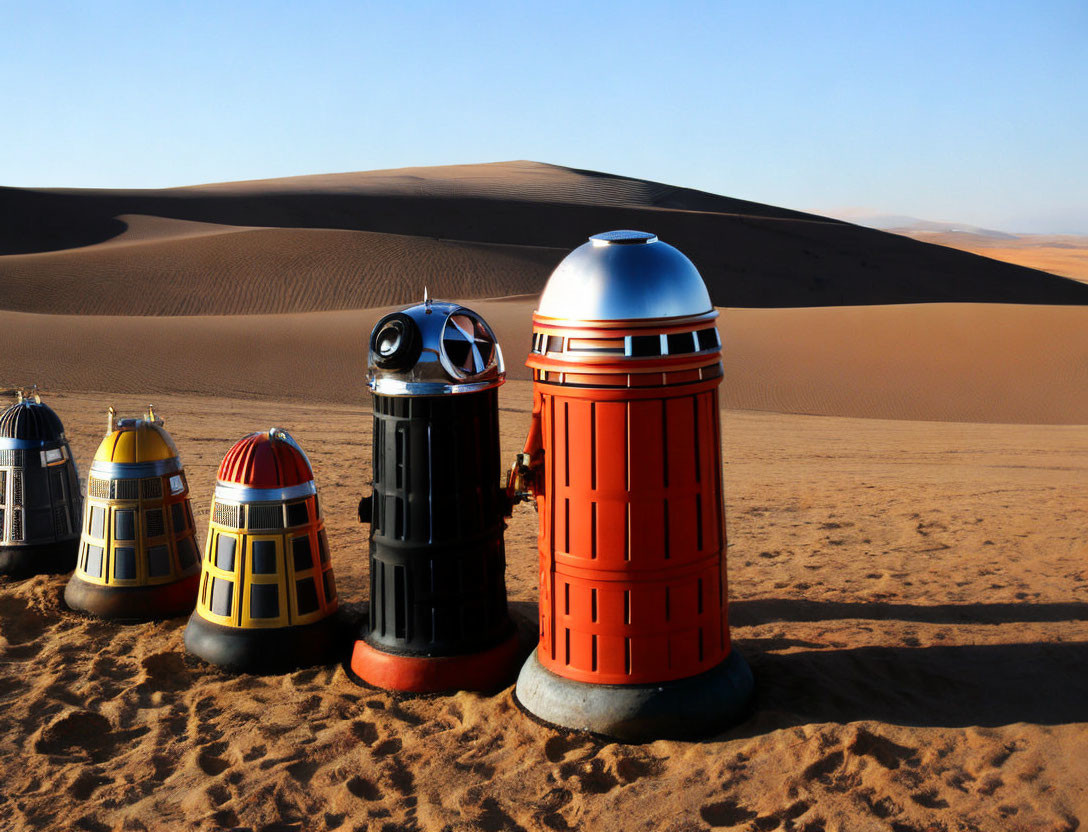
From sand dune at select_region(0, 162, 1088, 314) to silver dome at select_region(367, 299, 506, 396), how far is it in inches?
1253

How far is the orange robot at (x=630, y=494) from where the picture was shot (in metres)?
4.49

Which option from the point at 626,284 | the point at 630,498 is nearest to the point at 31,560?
the point at 630,498

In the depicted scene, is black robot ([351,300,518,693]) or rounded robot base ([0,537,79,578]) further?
rounded robot base ([0,537,79,578])

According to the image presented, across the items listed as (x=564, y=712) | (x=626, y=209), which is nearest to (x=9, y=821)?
(x=564, y=712)

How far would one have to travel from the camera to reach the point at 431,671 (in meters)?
5.21

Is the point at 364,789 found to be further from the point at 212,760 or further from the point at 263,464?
the point at 263,464

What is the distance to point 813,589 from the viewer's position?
22.7 ft

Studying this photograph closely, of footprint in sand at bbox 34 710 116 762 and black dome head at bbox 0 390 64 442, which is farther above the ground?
black dome head at bbox 0 390 64 442

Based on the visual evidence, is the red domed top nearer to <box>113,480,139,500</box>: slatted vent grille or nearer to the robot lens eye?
the robot lens eye

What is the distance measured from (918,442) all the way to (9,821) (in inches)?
497

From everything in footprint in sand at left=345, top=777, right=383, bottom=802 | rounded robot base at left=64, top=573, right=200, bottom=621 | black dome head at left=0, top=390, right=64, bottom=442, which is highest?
black dome head at left=0, top=390, right=64, bottom=442

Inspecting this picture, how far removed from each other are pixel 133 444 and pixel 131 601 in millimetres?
994

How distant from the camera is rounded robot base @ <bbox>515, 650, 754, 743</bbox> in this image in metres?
4.68

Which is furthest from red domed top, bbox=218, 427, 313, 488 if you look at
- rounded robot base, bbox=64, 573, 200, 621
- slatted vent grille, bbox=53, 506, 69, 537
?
slatted vent grille, bbox=53, 506, 69, 537
